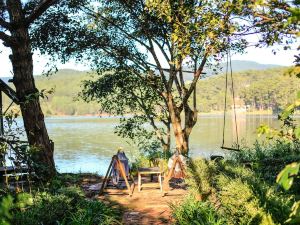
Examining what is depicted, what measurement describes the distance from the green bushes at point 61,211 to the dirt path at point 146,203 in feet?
1.51

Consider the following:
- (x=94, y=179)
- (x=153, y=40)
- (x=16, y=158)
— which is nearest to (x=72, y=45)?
(x=153, y=40)

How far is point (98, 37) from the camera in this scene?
16.5 meters

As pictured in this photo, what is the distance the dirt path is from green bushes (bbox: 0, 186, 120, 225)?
460 mm

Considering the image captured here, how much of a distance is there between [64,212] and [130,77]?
35.6 feet

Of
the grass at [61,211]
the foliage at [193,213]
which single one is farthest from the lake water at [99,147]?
the grass at [61,211]

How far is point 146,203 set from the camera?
892 centimetres

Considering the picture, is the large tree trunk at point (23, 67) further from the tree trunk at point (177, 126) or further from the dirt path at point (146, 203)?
the tree trunk at point (177, 126)

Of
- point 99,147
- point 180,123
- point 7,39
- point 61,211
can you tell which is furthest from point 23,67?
point 99,147

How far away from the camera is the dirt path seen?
752 cm

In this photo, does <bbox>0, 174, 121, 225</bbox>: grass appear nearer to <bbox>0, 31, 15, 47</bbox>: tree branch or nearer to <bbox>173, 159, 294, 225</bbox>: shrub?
<bbox>173, 159, 294, 225</bbox>: shrub

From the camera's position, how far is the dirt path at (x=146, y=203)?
296 inches

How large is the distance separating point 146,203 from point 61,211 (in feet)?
8.53

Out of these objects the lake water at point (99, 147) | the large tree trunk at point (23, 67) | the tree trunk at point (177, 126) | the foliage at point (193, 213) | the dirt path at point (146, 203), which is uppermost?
the large tree trunk at point (23, 67)

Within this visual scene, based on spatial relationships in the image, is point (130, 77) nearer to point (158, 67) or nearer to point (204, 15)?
point (158, 67)
